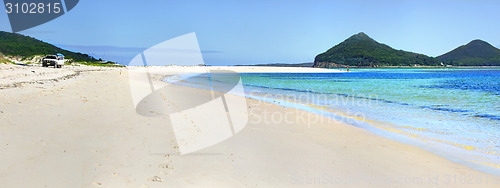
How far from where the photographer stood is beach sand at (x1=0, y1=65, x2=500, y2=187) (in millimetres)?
4539

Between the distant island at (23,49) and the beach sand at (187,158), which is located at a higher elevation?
the distant island at (23,49)

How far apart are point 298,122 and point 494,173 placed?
5.59 m

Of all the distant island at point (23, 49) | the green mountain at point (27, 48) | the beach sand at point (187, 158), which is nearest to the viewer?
the beach sand at point (187, 158)

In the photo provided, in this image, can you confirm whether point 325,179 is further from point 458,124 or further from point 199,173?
point 458,124

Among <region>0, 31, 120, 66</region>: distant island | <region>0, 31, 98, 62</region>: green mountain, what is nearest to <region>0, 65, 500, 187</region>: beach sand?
<region>0, 31, 120, 66</region>: distant island

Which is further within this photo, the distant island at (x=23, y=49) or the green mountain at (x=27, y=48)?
the green mountain at (x=27, y=48)

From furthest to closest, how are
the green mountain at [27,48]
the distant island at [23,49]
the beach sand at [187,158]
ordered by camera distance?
the green mountain at [27,48] < the distant island at [23,49] < the beach sand at [187,158]

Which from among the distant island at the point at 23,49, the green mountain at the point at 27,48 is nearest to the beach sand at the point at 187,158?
the distant island at the point at 23,49

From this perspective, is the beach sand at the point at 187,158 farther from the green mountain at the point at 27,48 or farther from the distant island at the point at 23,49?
the green mountain at the point at 27,48

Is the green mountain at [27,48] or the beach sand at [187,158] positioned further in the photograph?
the green mountain at [27,48]

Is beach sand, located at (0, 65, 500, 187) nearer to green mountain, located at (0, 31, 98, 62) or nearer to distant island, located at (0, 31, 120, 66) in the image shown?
distant island, located at (0, 31, 120, 66)

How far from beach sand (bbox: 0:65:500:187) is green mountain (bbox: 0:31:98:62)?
67.8m

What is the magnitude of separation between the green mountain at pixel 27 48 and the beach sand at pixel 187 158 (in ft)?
222

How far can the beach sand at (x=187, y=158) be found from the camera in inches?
179
